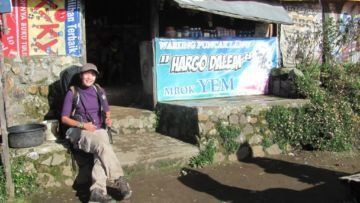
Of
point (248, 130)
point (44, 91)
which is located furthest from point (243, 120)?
point (44, 91)

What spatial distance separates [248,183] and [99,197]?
2163 millimetres

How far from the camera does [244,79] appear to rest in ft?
31.3

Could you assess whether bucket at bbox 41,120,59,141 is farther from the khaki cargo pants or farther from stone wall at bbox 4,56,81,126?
stone wall at bbox 4,56,81,126

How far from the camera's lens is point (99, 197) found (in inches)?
220

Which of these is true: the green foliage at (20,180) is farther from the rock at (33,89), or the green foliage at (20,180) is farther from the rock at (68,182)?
the rock at (33,89)

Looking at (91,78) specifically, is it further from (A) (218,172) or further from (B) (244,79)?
(B) (244,79)

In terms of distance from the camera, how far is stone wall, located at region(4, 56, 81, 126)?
719cm

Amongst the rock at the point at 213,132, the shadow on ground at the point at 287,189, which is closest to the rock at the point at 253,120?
the rock at the point at 213,132

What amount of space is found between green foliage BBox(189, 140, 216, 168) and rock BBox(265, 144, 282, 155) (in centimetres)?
118

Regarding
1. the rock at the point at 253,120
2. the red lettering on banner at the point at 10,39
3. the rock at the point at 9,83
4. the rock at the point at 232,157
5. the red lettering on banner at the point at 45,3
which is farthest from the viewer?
the rock at the point at 253,120

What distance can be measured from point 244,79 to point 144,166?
3.65 meters

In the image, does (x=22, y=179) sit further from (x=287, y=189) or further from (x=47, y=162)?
(x=287, y=189)

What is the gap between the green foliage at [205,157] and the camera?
722 cm

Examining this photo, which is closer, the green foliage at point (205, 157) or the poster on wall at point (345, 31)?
the green foliage at point (205, 157)
